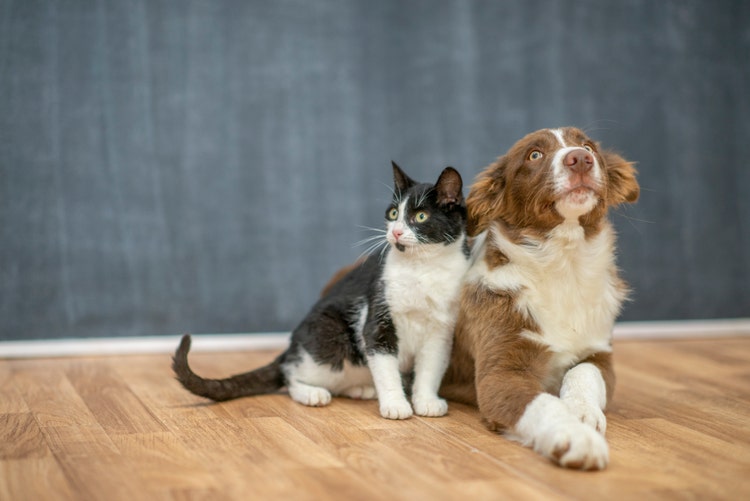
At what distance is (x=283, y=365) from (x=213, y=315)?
43.2 inches

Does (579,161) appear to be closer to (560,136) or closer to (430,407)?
(560,136)

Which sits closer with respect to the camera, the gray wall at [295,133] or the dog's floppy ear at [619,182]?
the dog's floppy ear at [619,182]

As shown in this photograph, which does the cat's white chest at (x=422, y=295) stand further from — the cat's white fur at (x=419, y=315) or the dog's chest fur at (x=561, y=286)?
the dog's chest fur at (x=561, y=286)

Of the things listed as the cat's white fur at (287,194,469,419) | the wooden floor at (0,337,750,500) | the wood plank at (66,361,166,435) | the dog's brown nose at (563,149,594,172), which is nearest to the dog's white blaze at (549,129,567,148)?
the dog's brown nose at (563,149,594,172)

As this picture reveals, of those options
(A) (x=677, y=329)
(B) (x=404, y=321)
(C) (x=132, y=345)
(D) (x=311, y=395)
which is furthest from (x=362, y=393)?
(A) (x=677, y=329)

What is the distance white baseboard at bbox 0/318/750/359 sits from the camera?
3.26m

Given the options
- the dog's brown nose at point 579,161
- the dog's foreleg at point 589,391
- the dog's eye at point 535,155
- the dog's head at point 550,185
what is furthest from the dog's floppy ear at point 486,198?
the dog's foreleg at point 589,391

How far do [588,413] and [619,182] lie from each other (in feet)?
2.16

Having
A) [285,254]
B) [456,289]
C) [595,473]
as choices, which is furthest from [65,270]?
[595,473]

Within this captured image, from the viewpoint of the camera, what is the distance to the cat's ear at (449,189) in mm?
2197

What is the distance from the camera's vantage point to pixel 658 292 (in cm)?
383

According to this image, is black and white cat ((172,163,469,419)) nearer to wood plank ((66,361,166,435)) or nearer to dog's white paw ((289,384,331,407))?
dog's white paw ((289,384,331,407))

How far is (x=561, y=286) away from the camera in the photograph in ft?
6.84

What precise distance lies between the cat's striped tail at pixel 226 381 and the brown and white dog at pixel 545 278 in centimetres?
60
